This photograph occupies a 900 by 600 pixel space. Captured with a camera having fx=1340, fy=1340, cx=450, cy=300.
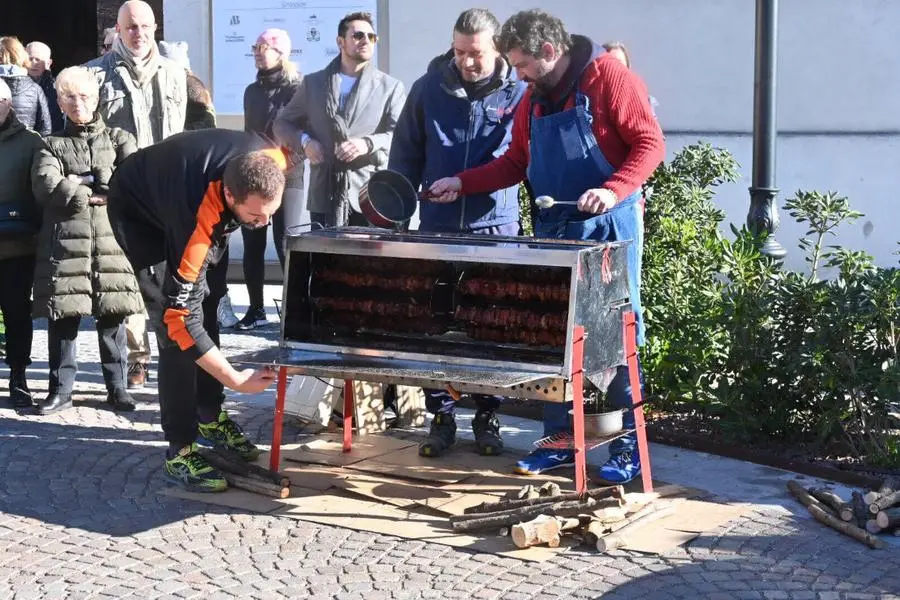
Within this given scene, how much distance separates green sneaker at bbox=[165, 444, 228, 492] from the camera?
19.1 feet

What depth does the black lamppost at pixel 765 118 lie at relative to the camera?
7809mm

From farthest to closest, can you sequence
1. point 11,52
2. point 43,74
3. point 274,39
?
point 43,74 < point 11,52 < point 274,39

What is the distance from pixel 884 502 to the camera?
5.20 m

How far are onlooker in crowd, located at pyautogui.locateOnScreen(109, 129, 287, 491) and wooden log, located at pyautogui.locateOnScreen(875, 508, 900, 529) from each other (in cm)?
242

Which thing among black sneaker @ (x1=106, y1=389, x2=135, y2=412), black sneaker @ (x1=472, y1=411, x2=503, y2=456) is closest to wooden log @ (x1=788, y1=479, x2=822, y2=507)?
black sneaker @ (x1=472, y1=411, x2=503, y2=456)

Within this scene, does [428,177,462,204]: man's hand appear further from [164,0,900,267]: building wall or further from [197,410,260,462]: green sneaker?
[164,0,900,267]: building wall

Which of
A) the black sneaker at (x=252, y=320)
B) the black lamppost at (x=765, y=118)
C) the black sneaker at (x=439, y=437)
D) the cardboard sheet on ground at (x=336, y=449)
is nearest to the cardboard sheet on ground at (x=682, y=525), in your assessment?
the black sneaker at (x=439, y=437)

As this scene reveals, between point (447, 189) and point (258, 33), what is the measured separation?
684cm

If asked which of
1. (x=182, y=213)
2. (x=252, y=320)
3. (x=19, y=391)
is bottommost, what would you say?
(x=19, y=391)

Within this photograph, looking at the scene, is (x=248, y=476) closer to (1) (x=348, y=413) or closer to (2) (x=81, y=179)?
(1) (x=348, y=413)

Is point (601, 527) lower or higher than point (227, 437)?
lower

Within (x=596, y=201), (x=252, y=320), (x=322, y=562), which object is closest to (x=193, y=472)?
(x=322, y=562)

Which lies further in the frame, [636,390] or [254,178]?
[636,390]

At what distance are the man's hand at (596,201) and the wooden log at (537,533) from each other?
1234mm
